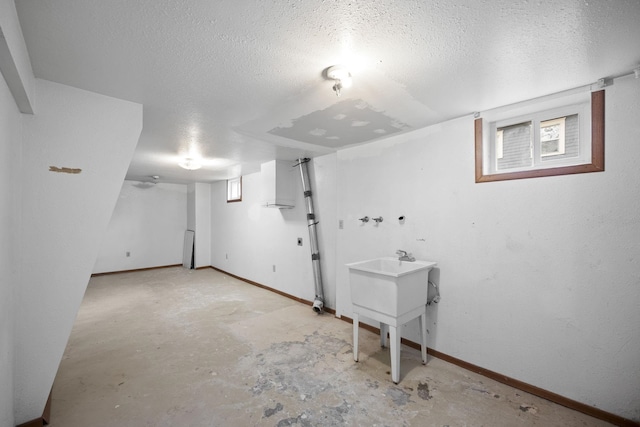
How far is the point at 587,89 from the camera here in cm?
181

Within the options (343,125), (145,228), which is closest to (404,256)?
(343,125)

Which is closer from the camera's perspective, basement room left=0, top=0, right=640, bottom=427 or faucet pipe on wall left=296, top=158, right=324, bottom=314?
basement room left=0, top=0, right=640, bottom=427

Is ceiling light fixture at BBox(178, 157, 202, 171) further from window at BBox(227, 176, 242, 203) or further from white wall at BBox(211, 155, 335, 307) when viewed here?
window at BBox(227, 176, 242, 203)

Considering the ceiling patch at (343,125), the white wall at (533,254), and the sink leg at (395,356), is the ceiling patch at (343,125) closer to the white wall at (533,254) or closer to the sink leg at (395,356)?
the white wall at (533,254)

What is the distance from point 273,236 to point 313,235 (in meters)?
1.17

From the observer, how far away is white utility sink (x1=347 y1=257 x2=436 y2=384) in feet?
6.97

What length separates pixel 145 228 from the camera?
21.3ft

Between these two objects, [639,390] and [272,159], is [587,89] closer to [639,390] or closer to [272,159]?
[639,390]

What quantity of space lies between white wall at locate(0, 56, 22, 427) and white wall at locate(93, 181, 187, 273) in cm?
521

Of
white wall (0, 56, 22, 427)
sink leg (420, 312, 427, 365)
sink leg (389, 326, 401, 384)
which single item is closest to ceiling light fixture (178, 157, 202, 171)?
white wall (0, 56, 22, 427)

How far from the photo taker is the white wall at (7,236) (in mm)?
1346

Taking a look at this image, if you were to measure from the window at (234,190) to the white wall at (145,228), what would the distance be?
66.5 inches

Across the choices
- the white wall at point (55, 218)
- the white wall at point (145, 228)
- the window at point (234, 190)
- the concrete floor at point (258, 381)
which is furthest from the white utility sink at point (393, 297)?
the white wall at point (145, 228)

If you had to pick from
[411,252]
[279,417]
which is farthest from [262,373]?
[411,252]
